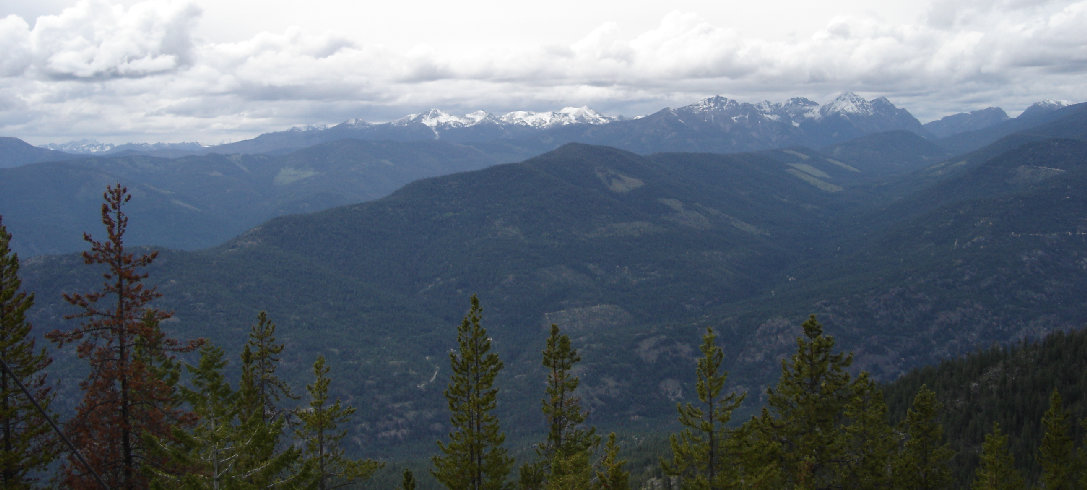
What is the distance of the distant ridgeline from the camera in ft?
341

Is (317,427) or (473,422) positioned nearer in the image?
(317,427)

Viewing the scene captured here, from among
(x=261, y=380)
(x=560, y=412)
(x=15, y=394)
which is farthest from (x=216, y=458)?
(x=560, y=412)

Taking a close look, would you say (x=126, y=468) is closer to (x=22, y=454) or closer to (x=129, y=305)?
(x=22, y=454)

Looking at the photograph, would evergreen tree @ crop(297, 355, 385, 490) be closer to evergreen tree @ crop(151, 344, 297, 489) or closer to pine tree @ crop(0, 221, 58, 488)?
evergreen tree @ crop(151, 344, 297, 489)

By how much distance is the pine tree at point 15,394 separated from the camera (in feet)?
101

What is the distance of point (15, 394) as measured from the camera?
31.3 meters

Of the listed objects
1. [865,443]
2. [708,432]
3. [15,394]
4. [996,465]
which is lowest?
[996,465]

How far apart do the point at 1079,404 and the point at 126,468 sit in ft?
413

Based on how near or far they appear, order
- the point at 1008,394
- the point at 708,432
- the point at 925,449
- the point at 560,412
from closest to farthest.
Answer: the point at 708,432, the point at 560,412, the point at 925,449, the point at 1008,394

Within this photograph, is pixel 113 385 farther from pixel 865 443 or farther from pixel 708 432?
pixel 865 443

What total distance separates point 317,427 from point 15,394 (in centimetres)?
1640

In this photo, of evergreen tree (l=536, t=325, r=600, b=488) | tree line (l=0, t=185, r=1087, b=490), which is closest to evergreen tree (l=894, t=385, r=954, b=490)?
tree line (l=0, t=185, r=1087, b=490)

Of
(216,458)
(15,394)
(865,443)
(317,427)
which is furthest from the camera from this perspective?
(865,443)

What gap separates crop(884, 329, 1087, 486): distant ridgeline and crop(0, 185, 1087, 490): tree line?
191 ft
